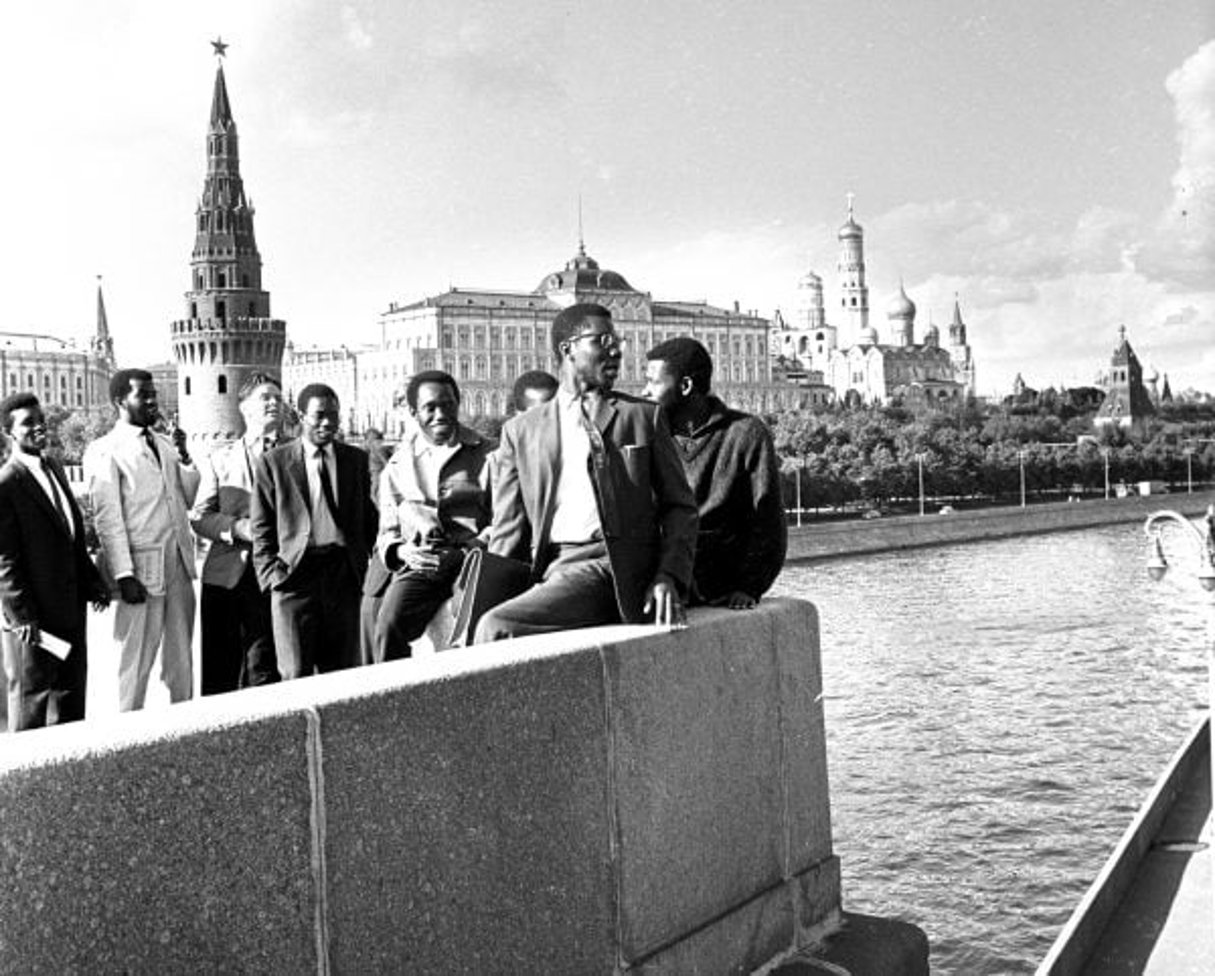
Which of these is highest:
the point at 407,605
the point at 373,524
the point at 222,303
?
the point at 222,303

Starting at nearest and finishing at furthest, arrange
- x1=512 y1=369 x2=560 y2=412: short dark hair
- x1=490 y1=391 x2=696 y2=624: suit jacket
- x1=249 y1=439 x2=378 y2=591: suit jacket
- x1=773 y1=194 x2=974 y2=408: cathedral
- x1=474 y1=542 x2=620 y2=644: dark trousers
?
x1=474 y1=542 x2=620 y2=644: dark trousers → x1=490 y1=391 x2=696 y2=624: suit jacket → x1=249 y1=439 x2=378 y2=591: suit jacket → x1=512 y1=369 x2=560 y2=412: short dark hair → x1=773 y1=194 x2=974 y2=408: cathedral

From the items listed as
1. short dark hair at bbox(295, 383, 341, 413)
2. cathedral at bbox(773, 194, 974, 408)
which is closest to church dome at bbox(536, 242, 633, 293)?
cathedral at bbox(773, 194, 974, 408)

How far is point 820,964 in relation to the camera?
376 centimetres

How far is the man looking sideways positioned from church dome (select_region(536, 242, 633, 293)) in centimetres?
10966

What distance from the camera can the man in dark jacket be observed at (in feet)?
14.0

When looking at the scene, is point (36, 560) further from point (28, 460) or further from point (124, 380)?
point (124, 380)

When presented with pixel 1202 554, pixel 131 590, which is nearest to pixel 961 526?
pixel 1202 554

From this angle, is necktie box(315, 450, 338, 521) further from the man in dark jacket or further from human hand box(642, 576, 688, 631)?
human hand box(642, 576, 688, 631)

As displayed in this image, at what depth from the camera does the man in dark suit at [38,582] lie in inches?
200

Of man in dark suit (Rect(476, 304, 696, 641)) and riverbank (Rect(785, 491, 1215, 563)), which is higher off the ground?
man in dark suit (Rect(476, 304, 696, 641))

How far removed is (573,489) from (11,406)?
253 cm

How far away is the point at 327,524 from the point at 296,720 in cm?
294

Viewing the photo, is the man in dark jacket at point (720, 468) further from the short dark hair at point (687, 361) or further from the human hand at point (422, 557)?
the human hand at point (422, 557)

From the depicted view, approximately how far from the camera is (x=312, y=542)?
5289mm
